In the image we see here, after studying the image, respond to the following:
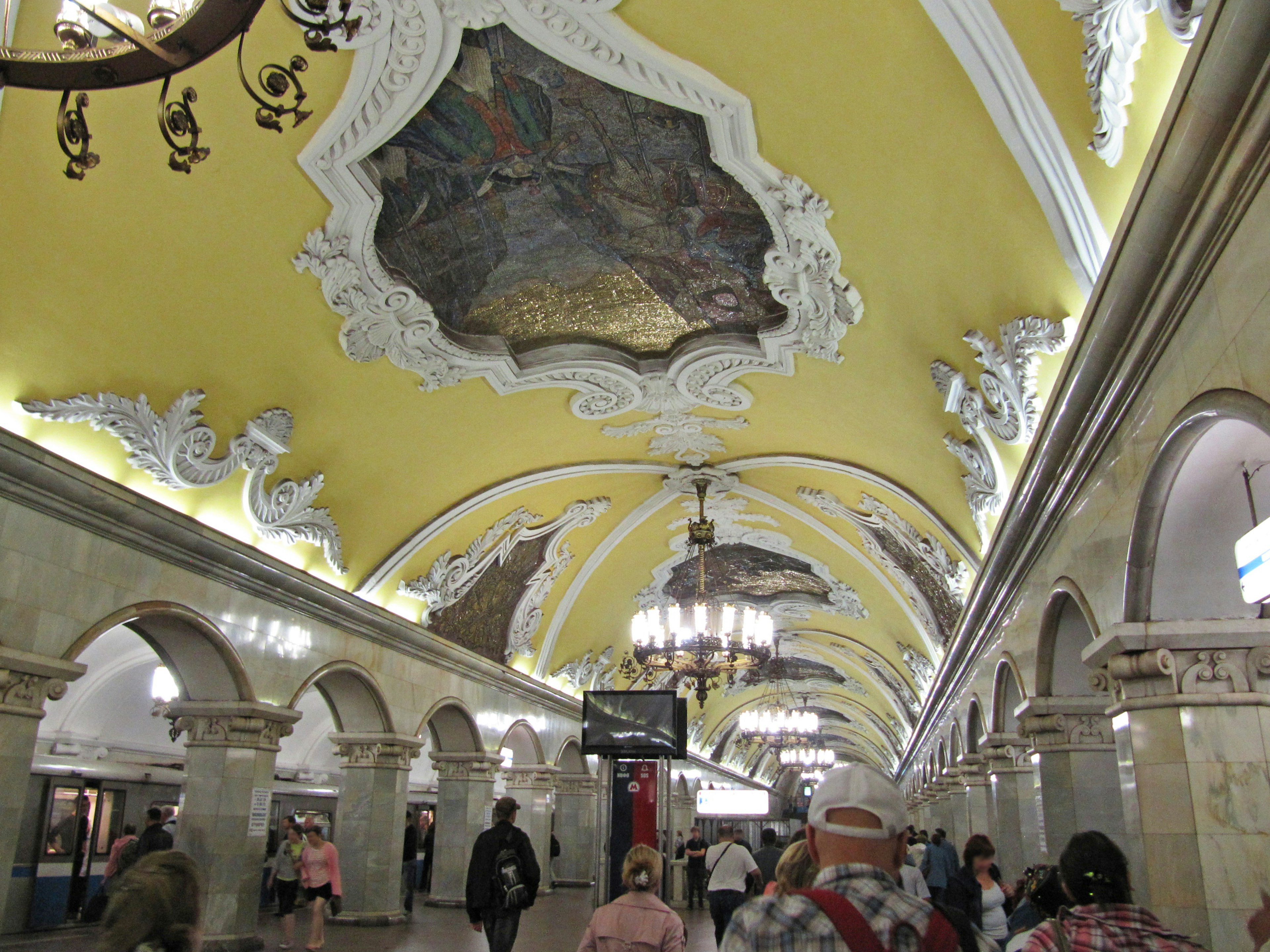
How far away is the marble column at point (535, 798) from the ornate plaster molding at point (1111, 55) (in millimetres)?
13702

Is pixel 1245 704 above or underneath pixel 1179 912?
above

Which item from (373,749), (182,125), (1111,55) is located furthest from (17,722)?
(1111,55)

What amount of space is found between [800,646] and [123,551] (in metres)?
18.4

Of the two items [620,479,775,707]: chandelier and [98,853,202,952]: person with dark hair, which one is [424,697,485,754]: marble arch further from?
[98,853,202,952]: person with dark hair

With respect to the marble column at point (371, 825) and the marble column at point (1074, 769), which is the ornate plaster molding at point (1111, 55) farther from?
the marble column at point (371, 825)

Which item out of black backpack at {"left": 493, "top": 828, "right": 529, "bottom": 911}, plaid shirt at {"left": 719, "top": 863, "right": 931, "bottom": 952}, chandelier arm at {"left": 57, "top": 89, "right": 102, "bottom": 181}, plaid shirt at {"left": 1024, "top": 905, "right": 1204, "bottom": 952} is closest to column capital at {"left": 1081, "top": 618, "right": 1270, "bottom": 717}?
plaid shirt at {"left": 1024, "top": 905, "right": 1204, "bottom": 952}

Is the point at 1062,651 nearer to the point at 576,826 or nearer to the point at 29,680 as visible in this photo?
the point at 29,680

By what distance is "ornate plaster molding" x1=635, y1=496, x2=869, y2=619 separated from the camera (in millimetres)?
13633

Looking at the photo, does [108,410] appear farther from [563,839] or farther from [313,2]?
[563,839]

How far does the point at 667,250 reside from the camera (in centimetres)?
738

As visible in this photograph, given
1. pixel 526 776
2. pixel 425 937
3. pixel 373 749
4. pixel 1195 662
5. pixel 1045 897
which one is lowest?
pixel 425 937

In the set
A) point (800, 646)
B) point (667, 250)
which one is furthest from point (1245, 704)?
point (800, 646)

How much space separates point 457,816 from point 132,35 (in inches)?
455

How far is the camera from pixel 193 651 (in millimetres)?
7863
